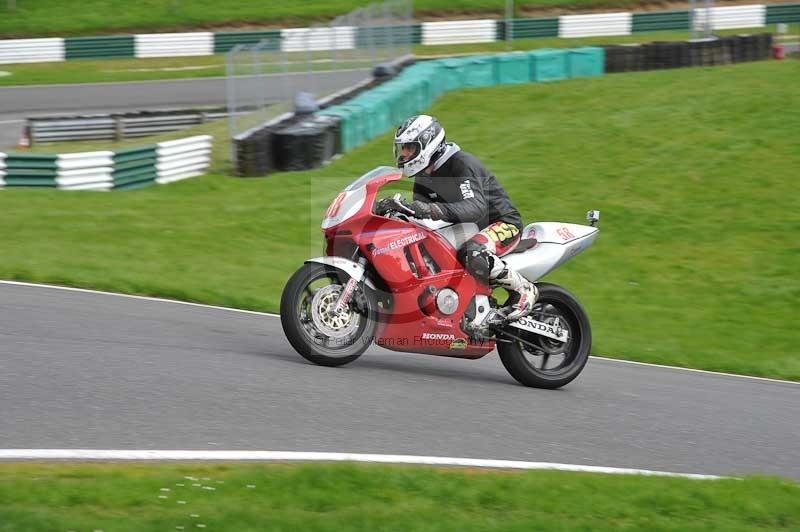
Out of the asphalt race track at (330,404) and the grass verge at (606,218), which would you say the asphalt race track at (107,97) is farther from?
the asphalt race track at (330,404)

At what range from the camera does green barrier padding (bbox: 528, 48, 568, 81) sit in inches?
1062

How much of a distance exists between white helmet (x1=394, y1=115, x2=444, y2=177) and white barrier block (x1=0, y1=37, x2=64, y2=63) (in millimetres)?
29475

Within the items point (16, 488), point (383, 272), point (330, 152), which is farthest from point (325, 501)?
point (330, 152)

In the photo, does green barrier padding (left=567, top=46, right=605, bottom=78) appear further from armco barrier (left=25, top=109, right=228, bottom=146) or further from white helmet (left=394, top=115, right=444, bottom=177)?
white helmet (left=394, top=115, right=444, bottom=177)

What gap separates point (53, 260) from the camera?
1195cm

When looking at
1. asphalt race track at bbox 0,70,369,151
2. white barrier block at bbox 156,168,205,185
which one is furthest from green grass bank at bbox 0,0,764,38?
white barrier block at bbox 156,168,205,185

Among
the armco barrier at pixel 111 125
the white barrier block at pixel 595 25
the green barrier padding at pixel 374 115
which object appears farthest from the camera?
the white barrier block at pixel 595 25

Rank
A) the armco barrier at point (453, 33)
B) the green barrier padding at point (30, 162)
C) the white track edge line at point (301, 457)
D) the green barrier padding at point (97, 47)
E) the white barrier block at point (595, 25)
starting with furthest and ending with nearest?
the white barrier block at point (595, 25) → the green barrier padding at point (97, 47) → the armco barrier at point (453, 33) → the green barrier padding at point (30, 162) → the white track edge line at point (301, 457)

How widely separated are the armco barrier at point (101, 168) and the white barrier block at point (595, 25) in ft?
73.7

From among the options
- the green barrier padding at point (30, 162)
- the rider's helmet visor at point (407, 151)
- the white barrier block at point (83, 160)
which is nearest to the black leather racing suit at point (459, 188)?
the rider's helmet visor at point (407, 151)

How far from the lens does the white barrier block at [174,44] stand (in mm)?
35719

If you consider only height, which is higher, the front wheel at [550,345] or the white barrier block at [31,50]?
the white barrier block at [31,50]

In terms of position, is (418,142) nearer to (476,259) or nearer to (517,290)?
(476,259)

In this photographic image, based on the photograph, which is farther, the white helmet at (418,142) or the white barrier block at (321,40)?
the white barrier block at (321,40)
